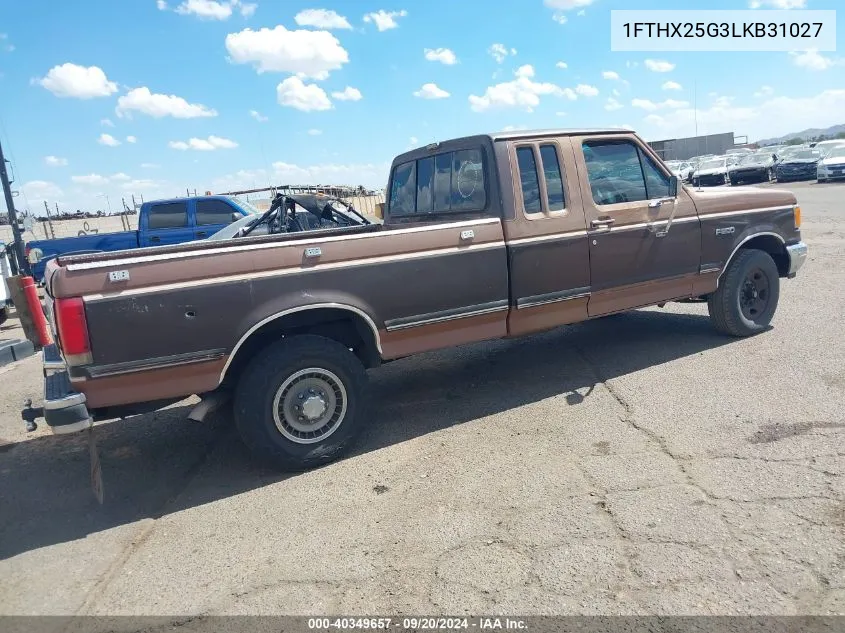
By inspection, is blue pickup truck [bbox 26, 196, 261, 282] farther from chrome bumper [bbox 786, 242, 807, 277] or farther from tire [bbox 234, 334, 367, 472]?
chrome bumper [bbox 786, 242, 807, 277]

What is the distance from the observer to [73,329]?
11.3 ft

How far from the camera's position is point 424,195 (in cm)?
570

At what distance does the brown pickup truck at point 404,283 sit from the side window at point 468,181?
17mm

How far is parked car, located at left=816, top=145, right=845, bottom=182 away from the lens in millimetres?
26891

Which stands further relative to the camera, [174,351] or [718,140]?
[718,140]

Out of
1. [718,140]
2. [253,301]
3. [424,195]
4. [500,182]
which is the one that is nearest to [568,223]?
[500,182]

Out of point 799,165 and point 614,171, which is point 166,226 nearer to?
point 614,171

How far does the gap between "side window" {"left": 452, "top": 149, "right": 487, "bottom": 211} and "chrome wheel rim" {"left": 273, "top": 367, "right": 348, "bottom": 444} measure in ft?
6.01

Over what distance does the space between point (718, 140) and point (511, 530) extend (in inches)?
2583

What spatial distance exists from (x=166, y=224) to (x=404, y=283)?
938cm

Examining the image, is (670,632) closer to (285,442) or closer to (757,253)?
(285,442)

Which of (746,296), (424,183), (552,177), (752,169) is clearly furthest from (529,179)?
(752,169)

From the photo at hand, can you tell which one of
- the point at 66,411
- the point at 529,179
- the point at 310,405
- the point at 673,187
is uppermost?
the point at 529,179

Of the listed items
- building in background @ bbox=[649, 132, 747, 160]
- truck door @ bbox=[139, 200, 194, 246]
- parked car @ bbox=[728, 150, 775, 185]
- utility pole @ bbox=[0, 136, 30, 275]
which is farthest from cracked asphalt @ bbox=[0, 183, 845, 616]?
building in background @ bbox=[649, 132, 747, 160]
